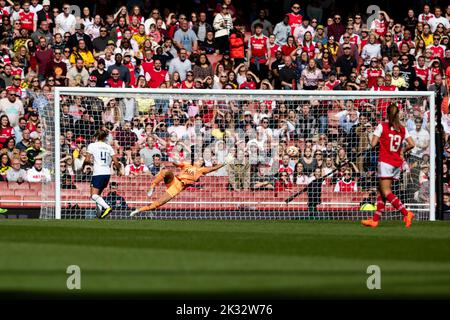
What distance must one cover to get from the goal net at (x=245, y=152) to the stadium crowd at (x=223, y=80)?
1.3 inches

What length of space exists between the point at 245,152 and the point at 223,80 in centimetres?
409

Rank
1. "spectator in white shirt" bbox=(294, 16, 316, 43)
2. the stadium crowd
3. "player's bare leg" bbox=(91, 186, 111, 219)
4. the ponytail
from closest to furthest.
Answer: the ponytail
"player's bare leg" bbox=(91, 186, 111, 219)
the stadium crowd
"spectator in white shirt" bbox=(294, 16, 316, 43)

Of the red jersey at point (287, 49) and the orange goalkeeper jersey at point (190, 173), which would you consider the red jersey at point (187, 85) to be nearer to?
the red jersey at point (287, 49)

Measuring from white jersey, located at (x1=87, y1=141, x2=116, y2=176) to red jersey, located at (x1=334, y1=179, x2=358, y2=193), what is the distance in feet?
16.3

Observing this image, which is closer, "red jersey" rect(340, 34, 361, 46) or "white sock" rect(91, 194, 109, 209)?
"white sock" rect(91, 194, 109, 209)

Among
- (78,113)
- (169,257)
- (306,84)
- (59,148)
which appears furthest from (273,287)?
(306,84)

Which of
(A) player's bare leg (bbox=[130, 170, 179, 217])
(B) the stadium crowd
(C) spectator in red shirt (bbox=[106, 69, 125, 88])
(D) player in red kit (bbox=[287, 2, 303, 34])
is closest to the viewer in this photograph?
(A) player's bare leg (bbox=[130, 170, 179, 217])

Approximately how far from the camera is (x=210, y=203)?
79.6 feet

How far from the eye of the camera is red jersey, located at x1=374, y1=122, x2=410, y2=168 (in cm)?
1898

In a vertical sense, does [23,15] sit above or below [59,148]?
above

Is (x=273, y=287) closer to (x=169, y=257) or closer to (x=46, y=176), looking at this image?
(x=169, y=257)

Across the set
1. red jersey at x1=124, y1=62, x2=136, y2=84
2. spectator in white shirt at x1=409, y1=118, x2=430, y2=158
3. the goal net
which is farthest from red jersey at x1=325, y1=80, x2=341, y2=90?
red jersey at x1=124, y1=62, x2=136, y2=84

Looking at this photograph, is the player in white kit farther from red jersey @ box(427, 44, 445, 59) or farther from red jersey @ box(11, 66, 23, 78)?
red jersey @ box(427, 44, 445, 59)
